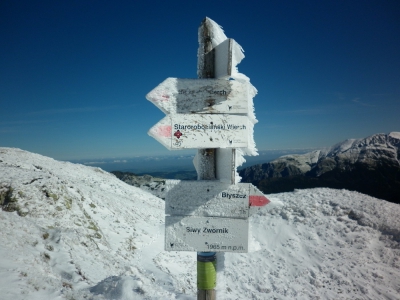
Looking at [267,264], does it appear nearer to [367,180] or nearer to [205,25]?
[205,25]

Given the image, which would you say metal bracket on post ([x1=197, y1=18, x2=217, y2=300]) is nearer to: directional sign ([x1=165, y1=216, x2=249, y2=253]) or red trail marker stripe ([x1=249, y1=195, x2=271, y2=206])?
directional sign ([x1=165, y1=216, x2=249, y2=253])

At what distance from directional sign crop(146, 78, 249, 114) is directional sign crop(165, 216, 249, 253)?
4.12 ft

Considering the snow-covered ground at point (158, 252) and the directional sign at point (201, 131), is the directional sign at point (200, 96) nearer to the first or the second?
the directional sign at point (201, 131)

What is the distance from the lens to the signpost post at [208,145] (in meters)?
2.49

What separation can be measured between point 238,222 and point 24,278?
179 inches

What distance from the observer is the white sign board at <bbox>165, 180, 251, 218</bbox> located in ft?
8.62

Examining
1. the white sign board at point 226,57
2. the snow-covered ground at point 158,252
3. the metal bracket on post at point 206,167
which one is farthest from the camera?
the snow-covered ground at point 158,252

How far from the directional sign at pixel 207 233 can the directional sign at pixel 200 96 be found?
4.12ft

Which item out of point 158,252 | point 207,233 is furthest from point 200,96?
point 158,252

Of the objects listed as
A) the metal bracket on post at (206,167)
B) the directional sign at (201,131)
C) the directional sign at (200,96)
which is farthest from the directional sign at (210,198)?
the directional sign at (200,96)

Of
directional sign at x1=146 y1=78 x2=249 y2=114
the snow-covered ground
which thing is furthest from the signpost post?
the snow-covered ground

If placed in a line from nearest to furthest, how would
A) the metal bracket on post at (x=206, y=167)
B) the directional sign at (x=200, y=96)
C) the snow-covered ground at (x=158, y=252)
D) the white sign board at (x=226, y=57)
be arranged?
the white sign board at (x=226, y=57), the directional sign at (x=200, y=96), the metal bracket on post at (x=206, y=167), the snow-covered ground at (x=158, y=252)

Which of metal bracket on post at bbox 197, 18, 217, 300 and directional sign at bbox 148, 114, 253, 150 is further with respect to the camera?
metal bracket on post at bbox 197, 18, 217, 300

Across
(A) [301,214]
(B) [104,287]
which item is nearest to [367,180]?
→ (A) [301,214]
